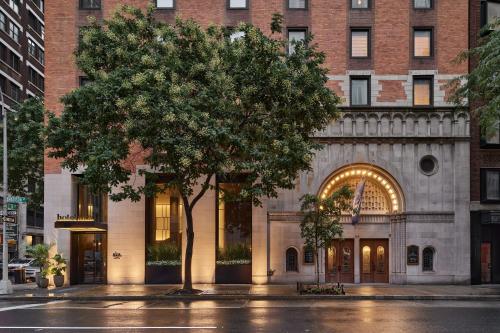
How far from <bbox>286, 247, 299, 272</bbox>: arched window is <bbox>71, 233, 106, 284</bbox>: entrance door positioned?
946cm

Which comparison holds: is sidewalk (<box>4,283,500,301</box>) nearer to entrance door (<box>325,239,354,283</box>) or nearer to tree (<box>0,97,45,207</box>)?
entrance door (<box>325,239,354,283</box>)

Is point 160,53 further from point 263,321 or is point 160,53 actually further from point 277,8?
point 263,321

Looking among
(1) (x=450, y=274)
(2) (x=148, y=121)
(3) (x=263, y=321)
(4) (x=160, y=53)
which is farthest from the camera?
(1) (x=450, y=274)

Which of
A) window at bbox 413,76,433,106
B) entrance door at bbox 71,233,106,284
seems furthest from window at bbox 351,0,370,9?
entrance door at bbox 71,233,106,284

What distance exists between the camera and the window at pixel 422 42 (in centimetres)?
3067

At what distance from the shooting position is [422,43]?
3073 centimetres

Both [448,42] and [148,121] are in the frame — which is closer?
[148,121]

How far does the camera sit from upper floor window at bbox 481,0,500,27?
30297 mm

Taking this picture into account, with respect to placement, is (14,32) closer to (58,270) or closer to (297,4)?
(58,270)

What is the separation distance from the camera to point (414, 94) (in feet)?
100

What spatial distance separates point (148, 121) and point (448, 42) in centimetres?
1715

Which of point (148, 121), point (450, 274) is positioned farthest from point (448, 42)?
point (148, 121)

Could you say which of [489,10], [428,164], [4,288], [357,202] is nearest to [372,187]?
[428,164]

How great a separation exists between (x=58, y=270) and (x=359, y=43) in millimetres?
19096
